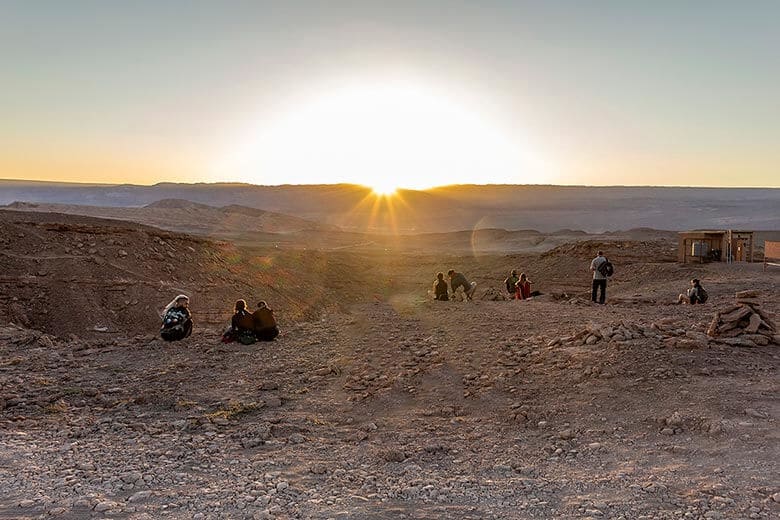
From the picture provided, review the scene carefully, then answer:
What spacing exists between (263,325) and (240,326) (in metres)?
0.43

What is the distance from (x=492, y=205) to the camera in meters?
136

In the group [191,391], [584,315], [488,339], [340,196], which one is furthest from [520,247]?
[340,196]

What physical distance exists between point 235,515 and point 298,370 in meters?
4.71

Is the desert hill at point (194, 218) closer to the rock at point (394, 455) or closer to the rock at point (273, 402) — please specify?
the rock at point (273, 402)

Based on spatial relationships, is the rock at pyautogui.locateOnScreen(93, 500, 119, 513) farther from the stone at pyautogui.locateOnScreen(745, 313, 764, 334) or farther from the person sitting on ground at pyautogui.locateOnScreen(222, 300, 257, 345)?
the stone at pyautogui.locateOnScreen(745, 313, 764, 334)

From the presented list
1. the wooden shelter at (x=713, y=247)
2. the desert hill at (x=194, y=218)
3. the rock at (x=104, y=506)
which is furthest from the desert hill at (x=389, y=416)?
the desert hill at (x=194, y=218)

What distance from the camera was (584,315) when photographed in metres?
13.2

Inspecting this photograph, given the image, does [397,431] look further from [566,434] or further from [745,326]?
[745,326]

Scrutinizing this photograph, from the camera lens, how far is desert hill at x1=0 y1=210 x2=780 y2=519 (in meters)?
4.71

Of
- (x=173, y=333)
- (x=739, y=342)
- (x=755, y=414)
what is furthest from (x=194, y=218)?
(x=755, y=414)

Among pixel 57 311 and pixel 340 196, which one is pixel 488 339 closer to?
pixel 57 311

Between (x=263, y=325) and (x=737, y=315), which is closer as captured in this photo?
(x=737, y=315)

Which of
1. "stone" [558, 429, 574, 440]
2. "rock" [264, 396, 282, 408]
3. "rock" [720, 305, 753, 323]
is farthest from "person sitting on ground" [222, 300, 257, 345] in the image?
"rock" [720, 305, 753, 323]

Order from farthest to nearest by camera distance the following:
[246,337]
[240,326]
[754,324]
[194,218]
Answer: [194,218], [240,326], [246,337], [754,324]
